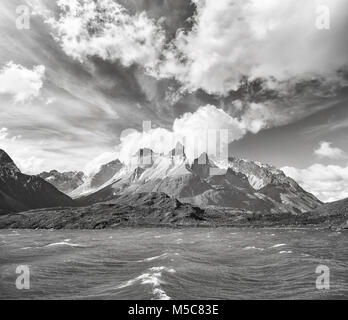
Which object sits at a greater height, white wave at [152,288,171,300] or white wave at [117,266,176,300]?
white wave at [152,288,171,300]

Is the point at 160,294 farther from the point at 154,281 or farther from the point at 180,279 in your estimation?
the point at 180,279

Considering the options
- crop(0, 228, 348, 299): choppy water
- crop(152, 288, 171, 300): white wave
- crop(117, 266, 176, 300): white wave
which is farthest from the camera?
crop(0, 228, 348, 299): choppy water

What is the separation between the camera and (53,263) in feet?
322

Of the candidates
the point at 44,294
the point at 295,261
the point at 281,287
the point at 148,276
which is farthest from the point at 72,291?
the point at 295,261

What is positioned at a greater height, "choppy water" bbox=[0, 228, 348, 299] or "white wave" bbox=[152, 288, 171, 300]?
"white wave" bbox=[152, 288, 171, 300]

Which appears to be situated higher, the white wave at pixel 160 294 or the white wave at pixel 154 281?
the white wave at pixel 160 294

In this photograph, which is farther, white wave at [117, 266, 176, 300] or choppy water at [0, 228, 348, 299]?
choppy water at [0, 228, 348, 299]

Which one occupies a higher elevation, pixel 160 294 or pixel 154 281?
pixel 160 294

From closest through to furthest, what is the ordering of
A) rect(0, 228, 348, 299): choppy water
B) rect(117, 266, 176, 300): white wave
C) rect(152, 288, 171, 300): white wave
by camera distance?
1. rect(152, 288, 171, 300): white wave
2. rect(117, 266, 176, 300): white wave
3. rect(0, 228, 348, 299): choppy water

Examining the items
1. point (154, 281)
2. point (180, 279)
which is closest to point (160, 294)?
point (154, 281)

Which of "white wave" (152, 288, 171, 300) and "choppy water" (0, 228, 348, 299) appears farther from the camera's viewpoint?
"choppy water" (0, 228, 348, 299)

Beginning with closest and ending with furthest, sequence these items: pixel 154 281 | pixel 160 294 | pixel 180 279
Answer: pixel 160 294
pixel 154 281
pixel 180 279

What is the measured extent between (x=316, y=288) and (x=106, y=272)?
156 ft
